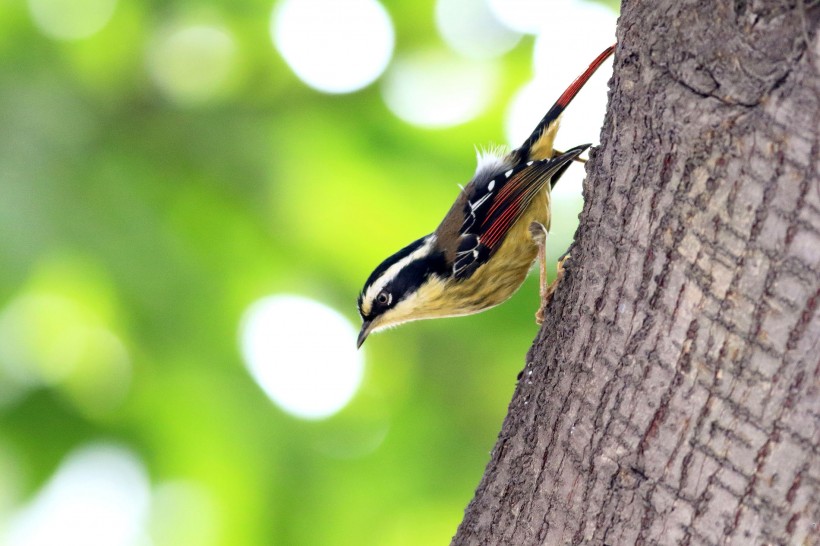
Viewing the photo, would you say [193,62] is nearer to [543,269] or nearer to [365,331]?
[365,331]

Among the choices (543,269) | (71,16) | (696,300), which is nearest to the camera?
(696,300)

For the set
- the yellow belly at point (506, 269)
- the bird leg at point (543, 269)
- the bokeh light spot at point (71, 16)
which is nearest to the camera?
the bird leg at point (543, 269)

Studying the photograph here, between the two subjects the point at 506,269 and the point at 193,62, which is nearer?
the point at 193,62

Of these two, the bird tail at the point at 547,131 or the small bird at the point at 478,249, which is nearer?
the bird tail at the point at 547,131

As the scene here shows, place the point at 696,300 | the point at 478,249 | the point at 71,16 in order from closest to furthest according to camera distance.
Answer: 1. the point at 696,300
2. the point at 71,16
3. the point at 478,249

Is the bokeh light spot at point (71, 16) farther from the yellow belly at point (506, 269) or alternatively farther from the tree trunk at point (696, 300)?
A: the tree trunk at point (696, 300)

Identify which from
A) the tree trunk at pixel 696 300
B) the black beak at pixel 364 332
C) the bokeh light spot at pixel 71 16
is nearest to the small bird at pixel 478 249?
the black beak at pixel 364 332

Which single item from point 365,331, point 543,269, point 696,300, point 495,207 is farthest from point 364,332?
point 696,300

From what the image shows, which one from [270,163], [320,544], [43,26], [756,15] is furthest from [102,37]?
[756,15]
